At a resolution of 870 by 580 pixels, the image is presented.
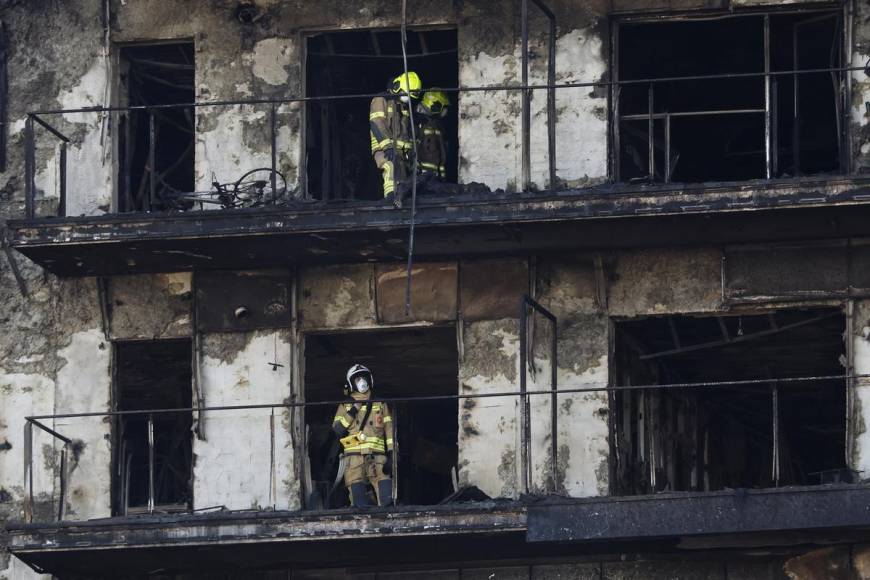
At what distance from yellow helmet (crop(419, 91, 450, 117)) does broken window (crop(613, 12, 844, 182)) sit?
1.67 meters

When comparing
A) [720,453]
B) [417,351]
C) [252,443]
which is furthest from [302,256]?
[720,453]

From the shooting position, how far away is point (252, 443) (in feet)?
81.8

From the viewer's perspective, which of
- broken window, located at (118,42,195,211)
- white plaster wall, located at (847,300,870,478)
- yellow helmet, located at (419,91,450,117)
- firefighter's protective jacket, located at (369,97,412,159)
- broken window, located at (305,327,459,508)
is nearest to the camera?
white plaster wall, located at (847,300,870,478)

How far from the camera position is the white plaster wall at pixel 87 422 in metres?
25.1

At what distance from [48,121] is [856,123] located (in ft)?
25.7

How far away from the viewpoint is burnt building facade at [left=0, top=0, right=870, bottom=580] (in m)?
23.6

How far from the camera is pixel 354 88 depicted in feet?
90.5

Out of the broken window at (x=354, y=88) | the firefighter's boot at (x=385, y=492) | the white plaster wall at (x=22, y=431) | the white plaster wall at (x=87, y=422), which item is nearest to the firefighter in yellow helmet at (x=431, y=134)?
the broken window at (x=354, y=88)

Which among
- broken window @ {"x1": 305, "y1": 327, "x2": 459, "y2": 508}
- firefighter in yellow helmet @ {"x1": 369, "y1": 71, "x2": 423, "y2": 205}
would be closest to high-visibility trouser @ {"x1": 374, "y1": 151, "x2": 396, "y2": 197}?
firefighter in yellow helmet @ {"x1": 369, "y1": 71, "x2": 423, "y2": 205}

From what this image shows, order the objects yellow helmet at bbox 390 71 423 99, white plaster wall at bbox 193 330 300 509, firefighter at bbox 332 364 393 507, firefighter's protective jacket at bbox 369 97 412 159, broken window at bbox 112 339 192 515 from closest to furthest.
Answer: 1. firefighter at bbox 332 364 393 507
2. yellow helmet at bbox 390 71 423 99
3. white plaster wall at bbox 193 330 300 509
4. firefighter's protective jacket at bbox 369 97 412 159
5. broken window at bbox 112 339 192 515

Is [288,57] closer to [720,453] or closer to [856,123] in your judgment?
[856,123]

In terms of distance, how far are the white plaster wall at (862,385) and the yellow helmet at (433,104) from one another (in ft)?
14.4

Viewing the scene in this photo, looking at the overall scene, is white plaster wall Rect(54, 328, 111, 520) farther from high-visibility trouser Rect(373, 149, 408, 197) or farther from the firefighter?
high-visibility trouser Rect(373, 149, 408, 197)

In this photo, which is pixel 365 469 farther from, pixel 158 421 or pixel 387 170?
pixel 158 421
